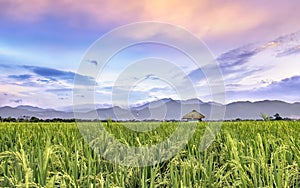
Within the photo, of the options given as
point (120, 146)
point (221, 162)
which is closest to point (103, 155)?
point (120, 146)

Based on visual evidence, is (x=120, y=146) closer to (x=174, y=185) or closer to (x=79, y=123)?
(x=174, y=185)

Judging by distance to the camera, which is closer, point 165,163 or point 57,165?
point 57,165

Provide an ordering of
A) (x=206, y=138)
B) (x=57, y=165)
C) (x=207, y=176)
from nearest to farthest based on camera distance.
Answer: (x=207, y=176), (x=57, y=165), (x=206, y=138)

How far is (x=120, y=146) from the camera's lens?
176 inches

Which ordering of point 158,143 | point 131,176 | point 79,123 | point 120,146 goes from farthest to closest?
point 79,123, point 158,143, point 120,146, point 131,176

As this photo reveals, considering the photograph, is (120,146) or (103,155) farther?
(120,146)

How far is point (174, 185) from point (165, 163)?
5.60 ft

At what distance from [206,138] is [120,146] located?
157 centimetres

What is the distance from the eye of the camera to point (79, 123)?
9.21m

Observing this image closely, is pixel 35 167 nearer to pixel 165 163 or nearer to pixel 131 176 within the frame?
pixel 131 176

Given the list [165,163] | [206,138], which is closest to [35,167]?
[165,163]

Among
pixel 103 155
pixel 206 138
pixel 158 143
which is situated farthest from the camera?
pixel 206 138

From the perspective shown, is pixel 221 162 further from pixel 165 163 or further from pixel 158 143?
pixel 158 143

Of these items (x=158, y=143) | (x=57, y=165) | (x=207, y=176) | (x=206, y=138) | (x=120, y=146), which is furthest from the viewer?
(x=206, y=138)
